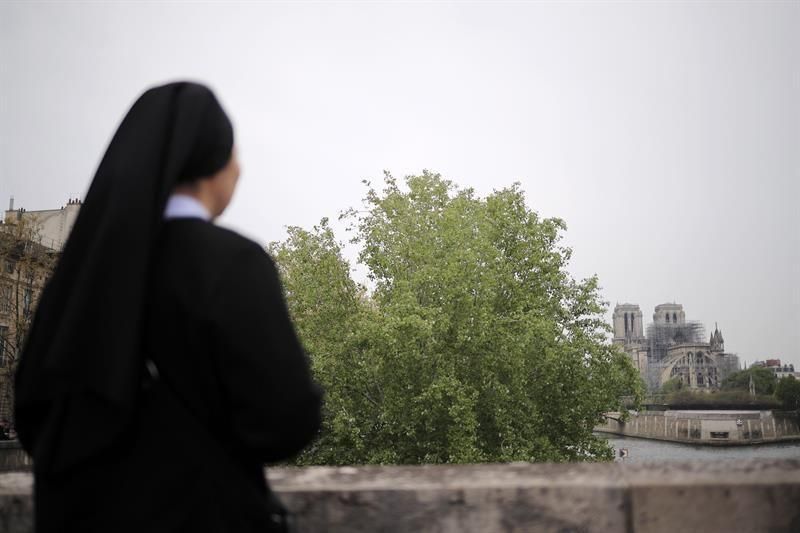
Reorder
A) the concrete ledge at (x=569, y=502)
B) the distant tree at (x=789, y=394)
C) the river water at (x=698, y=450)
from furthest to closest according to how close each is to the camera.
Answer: the distant tree at (x=789, y=394), the river water at (x=698, y=450), the concrete ledge at (x=569, y=502)

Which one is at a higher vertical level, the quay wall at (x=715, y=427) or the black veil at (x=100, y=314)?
the black veil at (x=100, y=314)

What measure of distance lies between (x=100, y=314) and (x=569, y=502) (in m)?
1.71

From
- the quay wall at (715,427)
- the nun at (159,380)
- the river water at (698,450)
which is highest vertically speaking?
the nun at (159,380)

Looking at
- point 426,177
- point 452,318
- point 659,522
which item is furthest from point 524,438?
point 659,522

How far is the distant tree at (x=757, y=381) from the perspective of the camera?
455 ft

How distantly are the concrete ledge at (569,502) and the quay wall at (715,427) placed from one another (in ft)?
322

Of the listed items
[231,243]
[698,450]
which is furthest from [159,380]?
[698,450]

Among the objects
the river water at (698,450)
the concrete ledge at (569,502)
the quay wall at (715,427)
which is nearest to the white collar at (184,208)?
the concrete ledge at (569,502)

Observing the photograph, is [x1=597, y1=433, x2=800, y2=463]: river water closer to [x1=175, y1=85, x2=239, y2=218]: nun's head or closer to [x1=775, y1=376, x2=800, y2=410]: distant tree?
[x1=775, y1=376, x2=800, y2=410]: distant tree

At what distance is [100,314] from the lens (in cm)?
147

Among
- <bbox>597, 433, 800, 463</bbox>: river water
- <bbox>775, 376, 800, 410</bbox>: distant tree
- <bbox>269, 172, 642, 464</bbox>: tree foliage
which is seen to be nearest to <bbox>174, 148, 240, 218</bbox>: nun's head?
<bbox>269, 172, 642, 464</bbox>: tree foliage

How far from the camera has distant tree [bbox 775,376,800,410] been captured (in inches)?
4668

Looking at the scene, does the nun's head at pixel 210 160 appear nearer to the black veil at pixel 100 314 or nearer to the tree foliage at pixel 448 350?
the black veil at pixel 100 314

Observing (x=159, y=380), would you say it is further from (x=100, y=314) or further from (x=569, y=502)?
(x=569, y=502)
